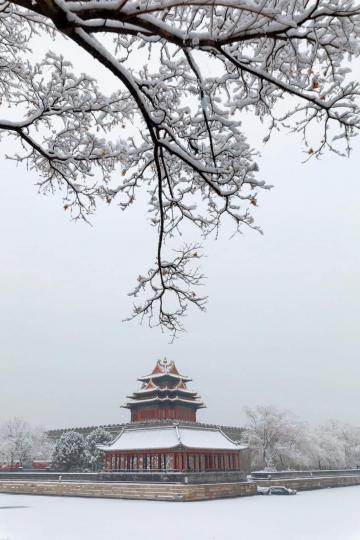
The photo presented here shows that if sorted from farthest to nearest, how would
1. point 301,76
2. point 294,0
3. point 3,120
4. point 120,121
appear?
point 120,121 → point 3,120 → point 301,76 → point 294,0

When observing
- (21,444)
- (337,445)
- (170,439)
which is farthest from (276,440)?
(21,444)

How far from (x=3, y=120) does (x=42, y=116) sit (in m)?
0.46

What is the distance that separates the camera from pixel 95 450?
3425 centimetres

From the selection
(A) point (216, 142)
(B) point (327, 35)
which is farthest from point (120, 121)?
(B) point (327, 35)

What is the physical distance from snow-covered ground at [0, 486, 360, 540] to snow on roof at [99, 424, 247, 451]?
18.7 feet

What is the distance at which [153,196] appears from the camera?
6281 mm

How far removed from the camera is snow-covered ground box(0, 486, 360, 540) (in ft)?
46.3

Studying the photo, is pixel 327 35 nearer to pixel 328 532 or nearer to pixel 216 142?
pixel 216 142

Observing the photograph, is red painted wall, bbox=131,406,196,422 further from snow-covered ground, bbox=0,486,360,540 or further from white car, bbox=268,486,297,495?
snow-covered ground, bbox=0,486,360,540

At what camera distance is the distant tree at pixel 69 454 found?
107 ft

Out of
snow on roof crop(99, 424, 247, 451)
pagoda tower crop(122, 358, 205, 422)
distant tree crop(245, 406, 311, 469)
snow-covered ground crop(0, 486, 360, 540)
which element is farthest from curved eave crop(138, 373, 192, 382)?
snow-covered ground crop(0, 486, 360, 540)

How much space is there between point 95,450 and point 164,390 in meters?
6.62

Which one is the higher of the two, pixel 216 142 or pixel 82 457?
pixel 216 142

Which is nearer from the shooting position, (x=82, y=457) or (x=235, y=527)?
(x=235, y=527)
